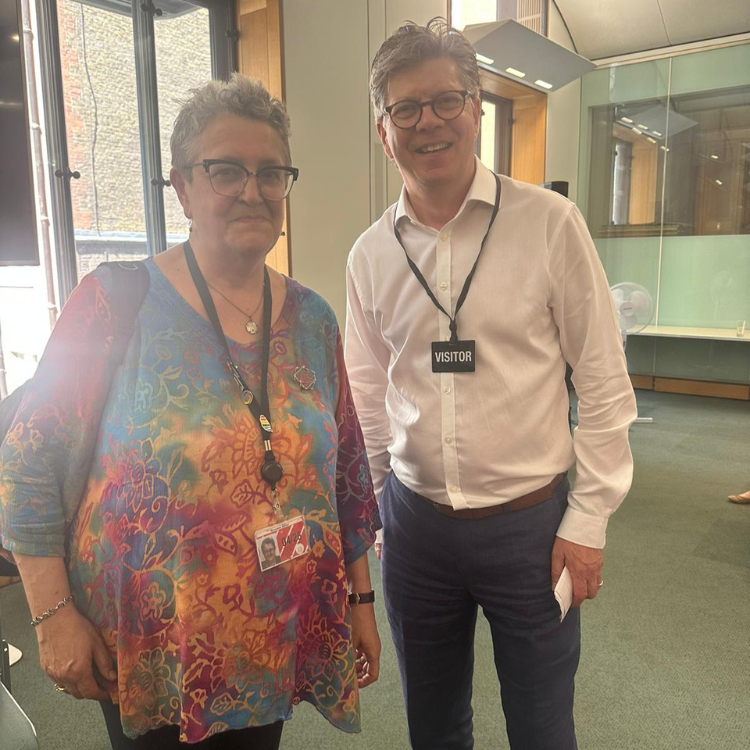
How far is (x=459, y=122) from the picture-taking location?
1.24 meters

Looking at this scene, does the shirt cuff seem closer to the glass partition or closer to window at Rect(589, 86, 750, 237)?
the glass partition

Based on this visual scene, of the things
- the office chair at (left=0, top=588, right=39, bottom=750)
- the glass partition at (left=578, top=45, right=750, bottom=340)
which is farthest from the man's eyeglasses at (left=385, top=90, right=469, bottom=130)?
the glass partition at (left=578, top=45, right=750, bottom=340)

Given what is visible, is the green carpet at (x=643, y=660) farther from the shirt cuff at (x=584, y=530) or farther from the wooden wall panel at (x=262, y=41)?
→ the wooden wall panel at (x=262, y=41)

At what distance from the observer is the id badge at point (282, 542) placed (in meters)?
0.98

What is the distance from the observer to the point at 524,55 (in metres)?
5.45

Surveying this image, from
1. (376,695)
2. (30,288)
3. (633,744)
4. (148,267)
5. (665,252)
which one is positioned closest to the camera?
(148,267)

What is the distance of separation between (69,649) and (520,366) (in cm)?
89

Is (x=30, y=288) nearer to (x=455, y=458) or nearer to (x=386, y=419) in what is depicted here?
A: (x=386, y=419)

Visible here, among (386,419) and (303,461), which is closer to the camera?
(303,461)

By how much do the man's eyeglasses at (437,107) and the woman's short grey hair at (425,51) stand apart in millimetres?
37

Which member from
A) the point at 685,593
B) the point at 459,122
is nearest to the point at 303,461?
the point at 459,122

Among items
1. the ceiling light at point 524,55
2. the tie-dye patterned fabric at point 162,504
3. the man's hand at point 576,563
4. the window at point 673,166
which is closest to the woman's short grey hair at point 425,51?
the tie-dye patterned fabric at point 162,504

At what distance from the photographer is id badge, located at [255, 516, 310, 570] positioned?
0.98 metres

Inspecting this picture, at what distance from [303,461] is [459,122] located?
2.29 feet
